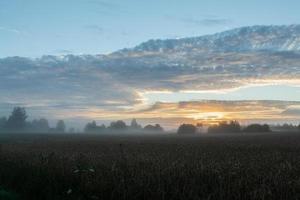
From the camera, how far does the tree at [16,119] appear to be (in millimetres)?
189988

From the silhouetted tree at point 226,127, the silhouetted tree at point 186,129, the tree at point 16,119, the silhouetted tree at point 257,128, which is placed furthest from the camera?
the tree at point 16,119

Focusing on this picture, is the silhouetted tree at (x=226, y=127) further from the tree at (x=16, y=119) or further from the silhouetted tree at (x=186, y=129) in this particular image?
the tree at (x=16, y=119)

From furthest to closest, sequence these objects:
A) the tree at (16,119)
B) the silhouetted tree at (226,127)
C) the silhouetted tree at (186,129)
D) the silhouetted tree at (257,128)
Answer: the tree at (16,119)
the silhouetted tree at (186,129)
the silhouetted tree at (226,127)
the silhouetted tree at (257,128)

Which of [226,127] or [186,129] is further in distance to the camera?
[186,129]

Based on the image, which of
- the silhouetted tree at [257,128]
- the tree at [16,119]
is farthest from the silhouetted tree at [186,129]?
the tree at [16,119]

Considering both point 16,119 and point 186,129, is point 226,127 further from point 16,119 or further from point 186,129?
point 16,119

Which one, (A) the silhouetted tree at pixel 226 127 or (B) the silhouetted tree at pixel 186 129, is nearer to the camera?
(A) the silhouetted tree at pixel 226 127

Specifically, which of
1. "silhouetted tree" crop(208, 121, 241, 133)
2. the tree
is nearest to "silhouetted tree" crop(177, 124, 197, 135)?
"silhouetted tree" crop(208, 121, 241, 133)

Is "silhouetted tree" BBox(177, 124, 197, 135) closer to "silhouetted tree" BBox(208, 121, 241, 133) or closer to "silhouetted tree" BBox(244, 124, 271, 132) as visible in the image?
"silhouetted tree" BBox(208, 121, 241, 133)

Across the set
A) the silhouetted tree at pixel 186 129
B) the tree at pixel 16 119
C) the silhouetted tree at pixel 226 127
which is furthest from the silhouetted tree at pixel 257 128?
the tree at pixel 16 119

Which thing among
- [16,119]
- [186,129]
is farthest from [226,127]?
[16,119]

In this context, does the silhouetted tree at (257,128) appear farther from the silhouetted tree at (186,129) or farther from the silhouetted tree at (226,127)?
the silhouetted tree at (186,129)

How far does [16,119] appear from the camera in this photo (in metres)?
191

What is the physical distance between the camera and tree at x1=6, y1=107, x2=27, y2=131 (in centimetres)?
18999
